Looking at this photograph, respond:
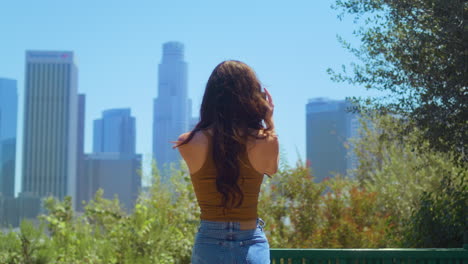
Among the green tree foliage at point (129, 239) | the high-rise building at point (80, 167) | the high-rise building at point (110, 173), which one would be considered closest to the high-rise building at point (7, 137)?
the high-rise building at point (80, 167)

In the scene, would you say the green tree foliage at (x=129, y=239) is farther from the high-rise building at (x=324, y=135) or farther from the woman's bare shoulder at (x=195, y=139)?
the high-rise building at (x=324, y=135)

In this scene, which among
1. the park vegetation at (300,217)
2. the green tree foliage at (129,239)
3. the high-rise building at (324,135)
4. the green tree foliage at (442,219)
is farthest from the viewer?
the high-rise building at (324,135)

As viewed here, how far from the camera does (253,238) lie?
2195 mm

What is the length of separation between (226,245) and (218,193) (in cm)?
21

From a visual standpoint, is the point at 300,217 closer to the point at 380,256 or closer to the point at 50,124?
the point at 380,256

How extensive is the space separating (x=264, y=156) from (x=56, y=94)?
647 feet

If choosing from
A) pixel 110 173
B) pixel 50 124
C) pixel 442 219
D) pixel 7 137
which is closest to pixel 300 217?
pixel 442 219

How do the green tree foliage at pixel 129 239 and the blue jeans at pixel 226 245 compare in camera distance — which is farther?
the green tree foliage at pixel 129 239

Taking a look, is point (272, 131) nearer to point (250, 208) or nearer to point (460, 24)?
point (250, 208)

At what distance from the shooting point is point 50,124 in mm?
182625

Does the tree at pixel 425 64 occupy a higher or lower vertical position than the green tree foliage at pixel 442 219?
higher

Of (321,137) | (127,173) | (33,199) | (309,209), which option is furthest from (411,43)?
(127,173)

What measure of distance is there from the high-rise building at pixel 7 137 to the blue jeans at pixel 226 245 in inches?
5679

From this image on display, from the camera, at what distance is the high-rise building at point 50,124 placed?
171000mm
